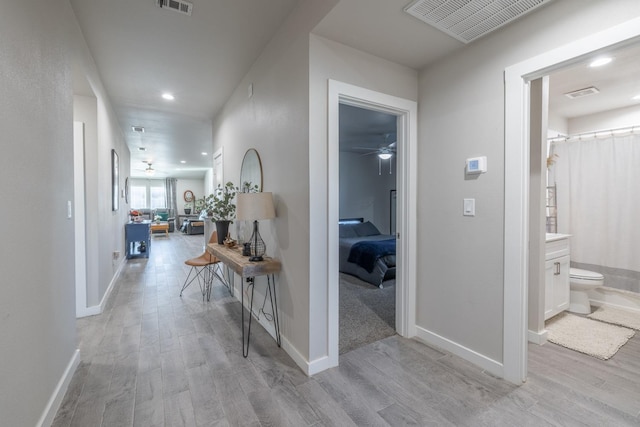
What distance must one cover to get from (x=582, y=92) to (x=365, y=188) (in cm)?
466

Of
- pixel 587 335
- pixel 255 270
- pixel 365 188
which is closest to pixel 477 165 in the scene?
pixel 255 270

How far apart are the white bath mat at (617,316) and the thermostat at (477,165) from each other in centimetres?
235

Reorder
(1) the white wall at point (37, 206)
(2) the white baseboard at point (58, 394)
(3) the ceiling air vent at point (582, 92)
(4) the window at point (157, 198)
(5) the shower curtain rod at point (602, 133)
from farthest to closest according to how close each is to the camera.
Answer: (4) the window at point (157, 198) < (5) the shower curtain rod at point (602, 133) < (3) the ceiling air vent at point (582, 92) < (2) the white baseboard at point (58, 394) < (1) the white wall at point (37, 206)

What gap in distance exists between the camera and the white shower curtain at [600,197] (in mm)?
3189

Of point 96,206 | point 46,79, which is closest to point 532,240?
point 46,79

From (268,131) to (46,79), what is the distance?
149cm

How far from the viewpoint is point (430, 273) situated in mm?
2496

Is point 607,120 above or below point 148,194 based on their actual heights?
above

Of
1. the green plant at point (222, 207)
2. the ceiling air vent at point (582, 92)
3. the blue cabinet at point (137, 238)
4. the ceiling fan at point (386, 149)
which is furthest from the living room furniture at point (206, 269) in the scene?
the ceiling air vent at point (582, 92)

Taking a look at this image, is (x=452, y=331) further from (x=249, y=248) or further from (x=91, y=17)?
(x=91, y=17)

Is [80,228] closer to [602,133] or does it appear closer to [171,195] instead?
[602,133]

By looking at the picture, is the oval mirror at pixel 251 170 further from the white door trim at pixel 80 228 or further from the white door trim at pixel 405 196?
the white door trim at pixel 80 228

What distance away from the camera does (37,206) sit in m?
1.50

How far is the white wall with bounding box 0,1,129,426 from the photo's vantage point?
120cm
